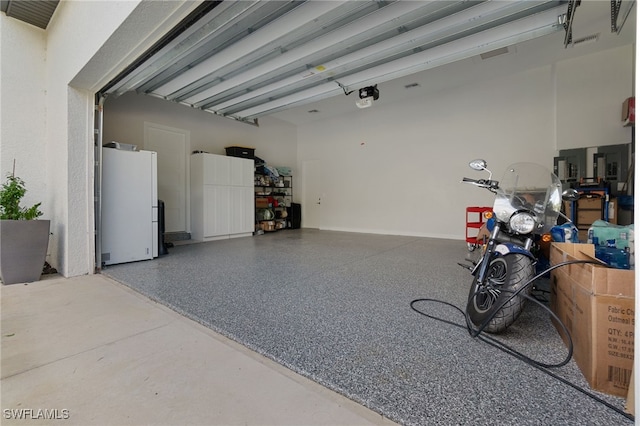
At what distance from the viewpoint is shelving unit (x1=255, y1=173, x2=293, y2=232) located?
7.23m

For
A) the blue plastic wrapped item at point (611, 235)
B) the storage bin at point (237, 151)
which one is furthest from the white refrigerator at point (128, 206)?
the blue plastic wrapped item at point (611, 235)

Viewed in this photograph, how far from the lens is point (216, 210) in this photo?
5883mm

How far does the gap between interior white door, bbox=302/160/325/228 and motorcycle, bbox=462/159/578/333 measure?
641cm

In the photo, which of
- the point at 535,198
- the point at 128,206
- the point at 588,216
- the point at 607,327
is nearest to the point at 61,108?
the point at 128,206

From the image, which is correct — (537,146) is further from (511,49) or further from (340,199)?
(340,199)

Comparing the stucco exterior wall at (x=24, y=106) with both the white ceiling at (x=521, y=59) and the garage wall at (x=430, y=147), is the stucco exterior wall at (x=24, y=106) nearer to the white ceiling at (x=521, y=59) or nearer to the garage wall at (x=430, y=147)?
the white ceiling at (x=521, y=59)

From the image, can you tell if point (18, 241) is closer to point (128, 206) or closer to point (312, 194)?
point (128, 206)

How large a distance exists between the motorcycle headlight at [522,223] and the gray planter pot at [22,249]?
4.38m

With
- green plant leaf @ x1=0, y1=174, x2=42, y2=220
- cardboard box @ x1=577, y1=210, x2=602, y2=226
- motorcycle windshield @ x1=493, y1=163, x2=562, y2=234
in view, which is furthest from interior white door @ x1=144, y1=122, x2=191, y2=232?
cardboard box @ x1=577, y1=210, x2=602, y2=226

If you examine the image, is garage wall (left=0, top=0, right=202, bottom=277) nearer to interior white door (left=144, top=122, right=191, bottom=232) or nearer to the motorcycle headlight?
interior white door (left=144, top=122, right=191, bottom=232)

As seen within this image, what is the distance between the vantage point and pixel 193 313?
1.99 m

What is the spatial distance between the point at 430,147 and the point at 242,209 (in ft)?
15.3

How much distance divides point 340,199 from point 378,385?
6.69 metres

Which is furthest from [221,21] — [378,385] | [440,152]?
[440,152]
